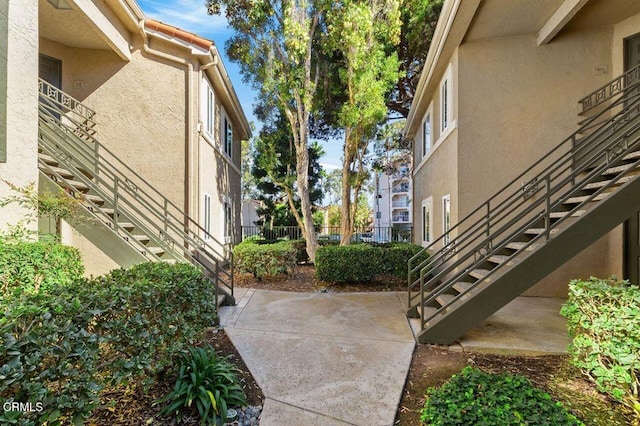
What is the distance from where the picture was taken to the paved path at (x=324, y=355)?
3150 mm

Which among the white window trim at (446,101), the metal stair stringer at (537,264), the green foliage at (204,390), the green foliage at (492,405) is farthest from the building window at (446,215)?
the green foliage at (204,390)

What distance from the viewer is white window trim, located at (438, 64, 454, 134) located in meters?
8.07

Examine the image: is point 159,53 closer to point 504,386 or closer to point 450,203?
point 450,203

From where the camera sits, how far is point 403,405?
3.26m

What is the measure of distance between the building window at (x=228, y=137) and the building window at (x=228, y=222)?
2.03 meters

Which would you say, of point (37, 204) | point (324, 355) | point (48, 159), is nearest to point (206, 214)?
point (48, 159)

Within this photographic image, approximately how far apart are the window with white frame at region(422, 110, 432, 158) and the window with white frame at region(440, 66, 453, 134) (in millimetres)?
1758

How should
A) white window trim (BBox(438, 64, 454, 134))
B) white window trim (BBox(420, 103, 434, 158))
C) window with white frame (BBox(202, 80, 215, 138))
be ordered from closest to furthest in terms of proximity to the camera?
1. white window trim (BBox(438, 64, 454, 134))
2. window with white frame (BBox(202, 80, 215, 138))
3. white window trim (BBox(420, 103, 434, 158))

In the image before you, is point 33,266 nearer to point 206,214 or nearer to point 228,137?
point 206,214

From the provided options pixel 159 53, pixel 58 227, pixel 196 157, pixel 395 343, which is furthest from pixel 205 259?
pixel 395 343

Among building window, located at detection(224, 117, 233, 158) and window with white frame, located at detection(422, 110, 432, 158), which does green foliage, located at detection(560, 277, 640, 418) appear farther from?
building window, located at detection(224, 117, 233, 158)

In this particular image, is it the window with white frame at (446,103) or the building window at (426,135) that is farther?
the building window at (426,135)

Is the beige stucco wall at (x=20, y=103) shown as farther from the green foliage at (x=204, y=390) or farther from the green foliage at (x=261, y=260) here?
the green foliage at (x=261, y=260)

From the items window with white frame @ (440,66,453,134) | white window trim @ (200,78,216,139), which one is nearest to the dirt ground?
window with white frame @ (440,66,453,134)
